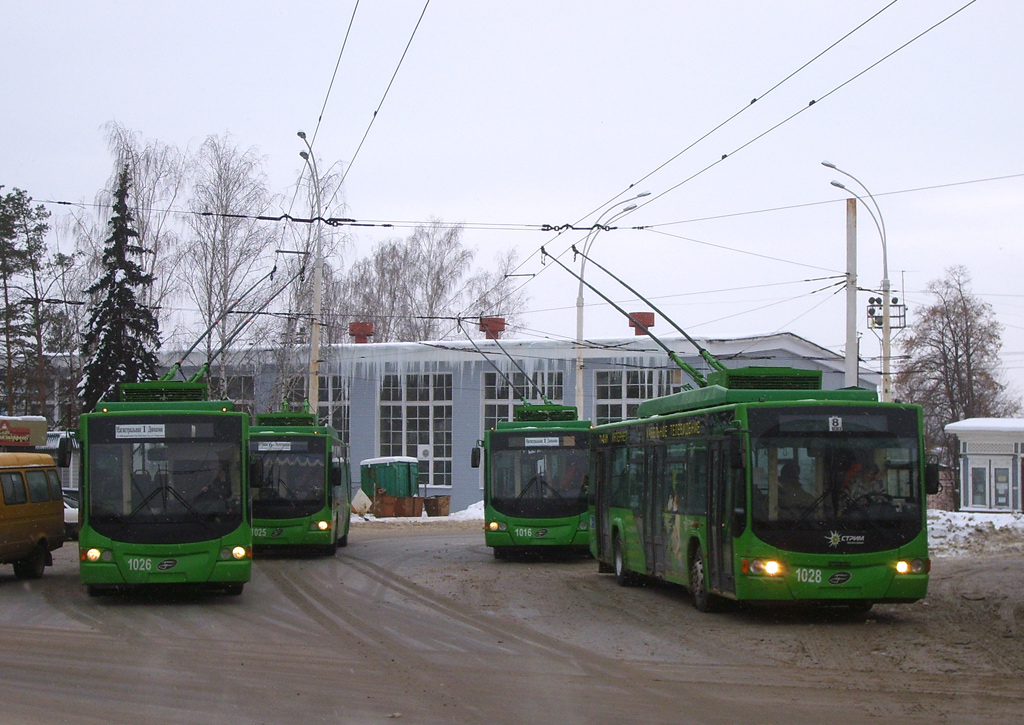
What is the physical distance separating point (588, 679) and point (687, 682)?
0.75 m

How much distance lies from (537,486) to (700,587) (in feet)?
28.6

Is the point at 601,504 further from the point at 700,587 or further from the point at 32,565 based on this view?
the point at 32,565

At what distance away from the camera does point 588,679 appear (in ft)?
31.2

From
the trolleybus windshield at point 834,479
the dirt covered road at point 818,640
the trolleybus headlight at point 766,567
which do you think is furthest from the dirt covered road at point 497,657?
the trolleybus windshield at point 834,479

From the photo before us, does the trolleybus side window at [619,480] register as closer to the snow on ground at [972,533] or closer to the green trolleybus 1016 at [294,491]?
the green trolleybus 1016 at [294,491]

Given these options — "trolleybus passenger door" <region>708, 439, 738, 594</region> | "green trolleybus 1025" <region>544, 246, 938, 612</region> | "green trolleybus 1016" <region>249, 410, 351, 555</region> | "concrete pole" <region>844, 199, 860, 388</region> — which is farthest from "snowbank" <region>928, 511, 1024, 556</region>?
"green trolleybus 1016" <region>249, 410, 351, 555</region>

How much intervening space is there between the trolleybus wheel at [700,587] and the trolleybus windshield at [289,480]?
10715 millimetres

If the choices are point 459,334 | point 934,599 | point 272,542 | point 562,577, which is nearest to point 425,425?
point 459,334

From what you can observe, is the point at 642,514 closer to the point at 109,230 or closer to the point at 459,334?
the point at 109,230

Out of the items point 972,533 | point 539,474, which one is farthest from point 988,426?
point 539,474

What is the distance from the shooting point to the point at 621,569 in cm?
1812

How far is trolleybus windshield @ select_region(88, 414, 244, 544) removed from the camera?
1488 centimetres

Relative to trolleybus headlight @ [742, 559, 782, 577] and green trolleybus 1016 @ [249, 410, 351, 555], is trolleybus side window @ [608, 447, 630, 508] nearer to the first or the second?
trolleybus headlight @ [742, 559, 782, 577]

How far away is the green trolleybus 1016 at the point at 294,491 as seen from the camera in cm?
2348
